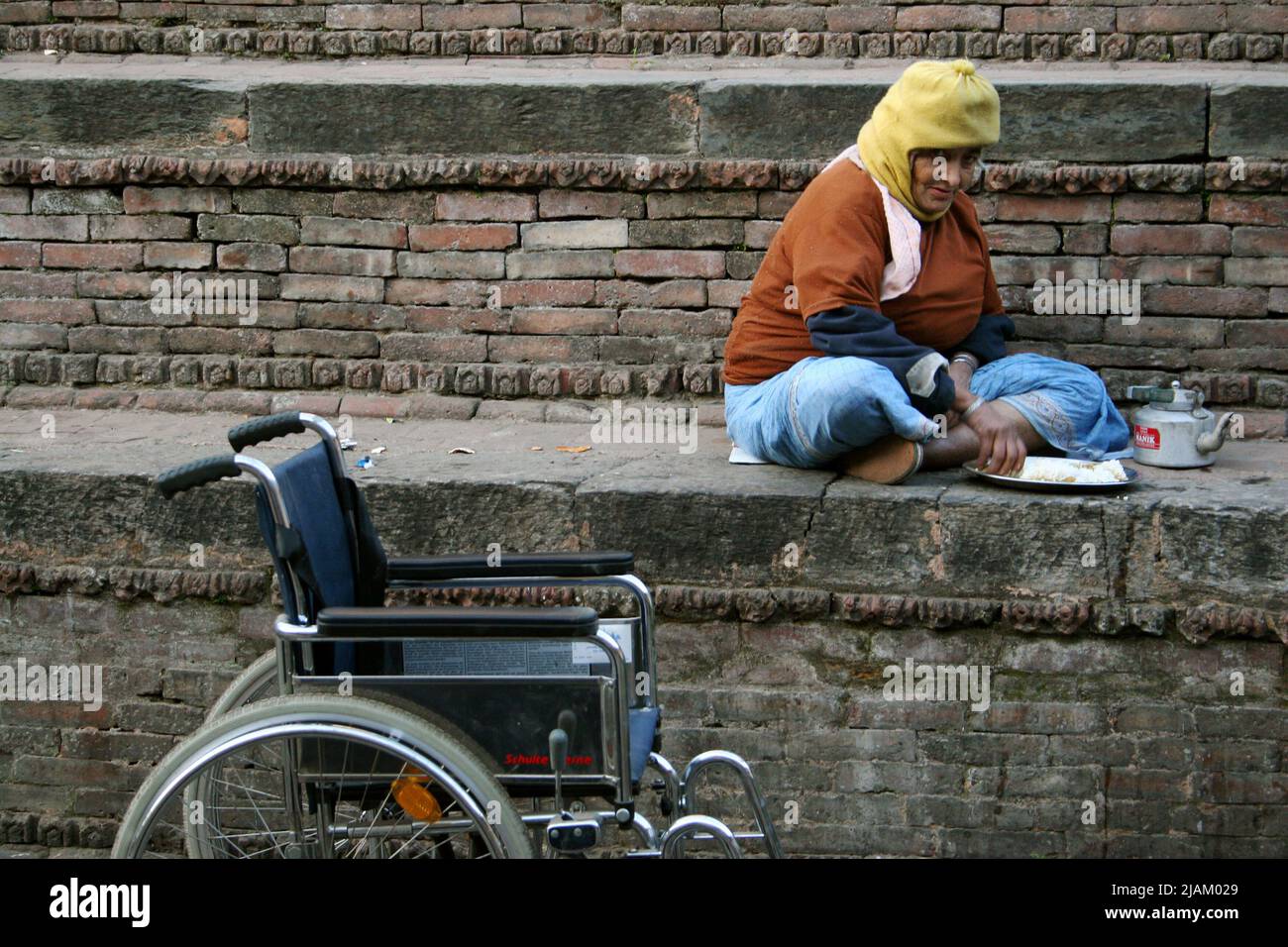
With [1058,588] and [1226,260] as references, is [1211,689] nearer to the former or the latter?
[1058,588]

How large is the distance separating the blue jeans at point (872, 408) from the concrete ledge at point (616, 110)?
2.56 ft

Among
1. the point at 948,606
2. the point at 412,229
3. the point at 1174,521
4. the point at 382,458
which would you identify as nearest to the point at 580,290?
the point at 412,229

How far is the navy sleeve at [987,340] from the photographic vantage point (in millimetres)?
4254

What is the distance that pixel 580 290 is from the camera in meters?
4.76

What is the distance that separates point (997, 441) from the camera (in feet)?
12.6

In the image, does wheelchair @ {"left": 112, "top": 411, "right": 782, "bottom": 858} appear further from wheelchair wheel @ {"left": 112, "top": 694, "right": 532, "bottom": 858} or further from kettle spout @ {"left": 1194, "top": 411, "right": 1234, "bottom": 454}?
kettle spout @ {"left": 1194, "top": 411, "right": 1234, "bottom": 454}

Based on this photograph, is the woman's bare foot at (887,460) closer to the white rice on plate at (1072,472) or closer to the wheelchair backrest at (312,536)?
the white rice on plate at (1072,472)
